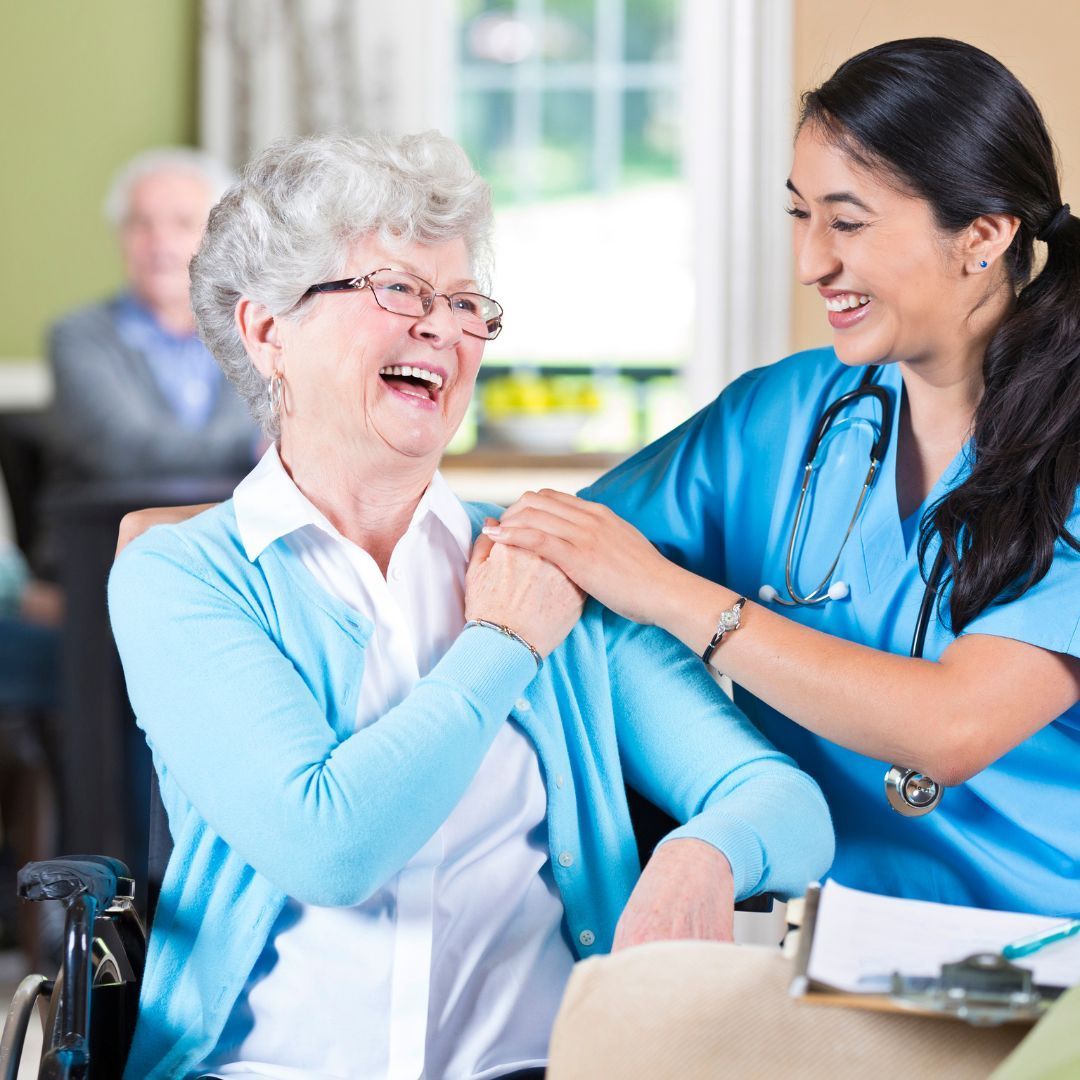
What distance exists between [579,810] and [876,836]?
30cm

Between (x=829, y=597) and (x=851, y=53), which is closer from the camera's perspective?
(x=829, y=597)

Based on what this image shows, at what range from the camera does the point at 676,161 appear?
571cm

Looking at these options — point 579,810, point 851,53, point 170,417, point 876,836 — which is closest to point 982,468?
point 876,836

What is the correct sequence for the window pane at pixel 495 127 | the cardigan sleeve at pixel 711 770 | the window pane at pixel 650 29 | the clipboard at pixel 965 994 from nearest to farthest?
the clipboard at pixel 965 994 → the cardigan sleeve at pixel 711 770 → the window pane at pixel 650 29 → the window pane at pixel 495 127

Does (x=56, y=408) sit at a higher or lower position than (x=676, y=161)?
lower

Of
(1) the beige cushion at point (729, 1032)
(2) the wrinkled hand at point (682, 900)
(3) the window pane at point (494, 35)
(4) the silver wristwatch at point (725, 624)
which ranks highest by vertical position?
(3) the window pane at point (494, 35)

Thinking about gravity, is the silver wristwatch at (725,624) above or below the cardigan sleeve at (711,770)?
above

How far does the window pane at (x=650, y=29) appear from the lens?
566cm

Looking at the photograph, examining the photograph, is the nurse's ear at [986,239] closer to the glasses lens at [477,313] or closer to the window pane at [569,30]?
the glasses lens at [477,313]

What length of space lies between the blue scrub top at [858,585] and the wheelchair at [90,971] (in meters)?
0.18

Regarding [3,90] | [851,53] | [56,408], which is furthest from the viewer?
Answer: [3,90]

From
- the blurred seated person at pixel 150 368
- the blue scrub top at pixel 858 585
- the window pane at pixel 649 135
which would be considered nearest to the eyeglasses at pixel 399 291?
the blue scrub top at pixel 858 585

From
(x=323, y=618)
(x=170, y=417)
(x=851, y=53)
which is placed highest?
(x=851, y=53)

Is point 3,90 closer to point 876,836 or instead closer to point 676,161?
point 676,161
